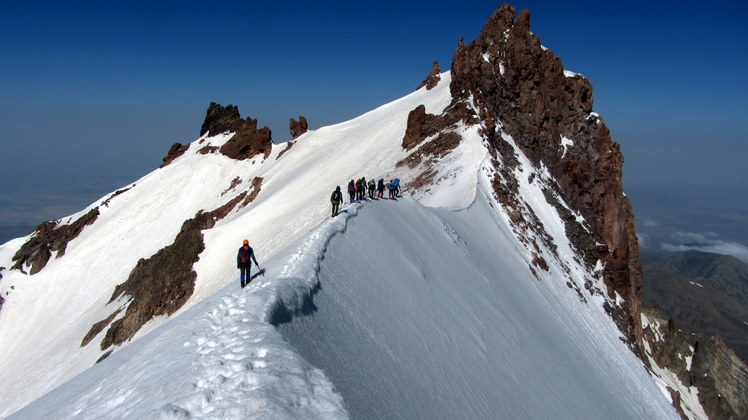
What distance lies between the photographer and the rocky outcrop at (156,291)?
27.9m

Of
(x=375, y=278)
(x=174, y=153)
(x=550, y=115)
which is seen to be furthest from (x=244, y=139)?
(x=375, y=278)

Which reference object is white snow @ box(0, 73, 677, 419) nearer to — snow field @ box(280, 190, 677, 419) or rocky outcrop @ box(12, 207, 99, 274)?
snow field @ box(280, 190, 677, 419)

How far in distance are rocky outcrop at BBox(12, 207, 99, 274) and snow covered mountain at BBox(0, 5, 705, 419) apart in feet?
1.24

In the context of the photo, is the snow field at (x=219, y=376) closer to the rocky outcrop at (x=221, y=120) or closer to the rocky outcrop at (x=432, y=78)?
the rocky outcrop at (x=432, y=78)

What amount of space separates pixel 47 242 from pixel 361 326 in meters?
59.2

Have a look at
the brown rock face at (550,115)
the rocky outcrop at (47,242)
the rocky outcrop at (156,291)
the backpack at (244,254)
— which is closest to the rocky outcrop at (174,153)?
the rocky outcrop at (47,242)

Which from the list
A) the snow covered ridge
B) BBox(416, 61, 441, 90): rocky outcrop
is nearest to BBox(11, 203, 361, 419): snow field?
the snow covered ridge

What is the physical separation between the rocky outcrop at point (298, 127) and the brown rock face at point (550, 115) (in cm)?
2795

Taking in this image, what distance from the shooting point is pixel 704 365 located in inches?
1882

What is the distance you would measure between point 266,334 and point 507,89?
3909cm

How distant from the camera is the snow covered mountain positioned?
Result: 7.18 metres

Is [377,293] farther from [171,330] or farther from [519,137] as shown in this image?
[519,137]

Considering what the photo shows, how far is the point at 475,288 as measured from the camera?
1744cm

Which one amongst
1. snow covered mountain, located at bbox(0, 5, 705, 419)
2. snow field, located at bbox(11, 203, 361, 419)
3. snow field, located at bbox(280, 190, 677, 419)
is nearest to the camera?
snow field, located at bbox(11, 203, 361, 419)
